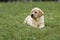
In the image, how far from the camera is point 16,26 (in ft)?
29.2

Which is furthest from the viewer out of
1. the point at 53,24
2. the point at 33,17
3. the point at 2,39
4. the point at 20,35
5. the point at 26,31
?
the point at 53,24

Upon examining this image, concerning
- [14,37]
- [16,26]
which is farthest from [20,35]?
[16,26]

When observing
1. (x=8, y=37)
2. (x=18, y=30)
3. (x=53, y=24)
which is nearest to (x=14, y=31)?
(x=18, y=30)

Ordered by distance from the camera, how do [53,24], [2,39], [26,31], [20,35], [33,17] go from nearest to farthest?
[2,39], [20,35], [26,31], [33,17], [53,24]

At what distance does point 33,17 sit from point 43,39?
1.42m

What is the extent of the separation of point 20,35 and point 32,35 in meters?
0.34

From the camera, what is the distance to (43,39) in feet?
24.9

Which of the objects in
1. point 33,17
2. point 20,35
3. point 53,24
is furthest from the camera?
point 53,24

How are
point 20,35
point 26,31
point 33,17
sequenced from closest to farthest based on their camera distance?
point 20,35
point 26,31
point 33,17

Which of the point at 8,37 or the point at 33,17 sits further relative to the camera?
the point at 33,17

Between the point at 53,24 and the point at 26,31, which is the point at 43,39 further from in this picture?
the point at 53,24

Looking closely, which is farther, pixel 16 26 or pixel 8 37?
pixel 16 26

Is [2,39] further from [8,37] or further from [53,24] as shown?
[53,24]

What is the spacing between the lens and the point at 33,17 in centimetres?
888
